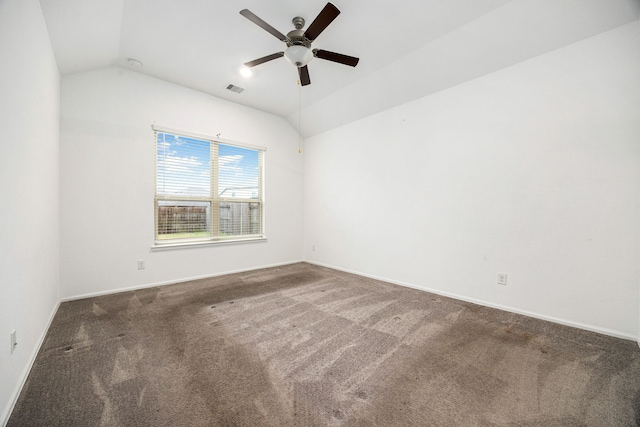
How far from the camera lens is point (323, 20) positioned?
2092 millimetres

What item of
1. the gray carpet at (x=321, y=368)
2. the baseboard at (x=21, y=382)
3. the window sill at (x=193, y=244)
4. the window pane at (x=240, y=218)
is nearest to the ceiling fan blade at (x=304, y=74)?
the window pane at (x=240, y=218)

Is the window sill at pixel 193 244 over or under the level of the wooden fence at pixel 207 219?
under

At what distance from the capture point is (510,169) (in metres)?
2.83

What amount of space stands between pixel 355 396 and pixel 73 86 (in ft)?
15.0

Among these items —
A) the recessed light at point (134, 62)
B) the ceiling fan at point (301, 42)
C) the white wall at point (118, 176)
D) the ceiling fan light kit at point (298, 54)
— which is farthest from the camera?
the recessed light at point (134, 62)

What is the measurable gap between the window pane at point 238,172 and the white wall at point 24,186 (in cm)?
213

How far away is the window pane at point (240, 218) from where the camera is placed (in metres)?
4.46

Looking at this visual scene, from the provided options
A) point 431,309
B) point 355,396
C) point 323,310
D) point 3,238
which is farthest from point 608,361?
point 3,238

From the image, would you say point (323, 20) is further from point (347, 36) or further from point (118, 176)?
point (118, 176)

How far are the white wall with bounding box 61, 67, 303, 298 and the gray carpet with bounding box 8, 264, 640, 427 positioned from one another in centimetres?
54

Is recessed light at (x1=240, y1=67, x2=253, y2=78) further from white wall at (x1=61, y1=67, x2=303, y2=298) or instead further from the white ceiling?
white wall at (x1=61, y1=67, x2=303, y2=298)

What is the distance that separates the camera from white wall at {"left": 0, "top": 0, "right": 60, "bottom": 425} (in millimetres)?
1404

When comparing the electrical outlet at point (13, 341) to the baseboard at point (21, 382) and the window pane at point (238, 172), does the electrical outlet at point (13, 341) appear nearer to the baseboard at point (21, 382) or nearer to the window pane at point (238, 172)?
the baseboard at point (21, 382)

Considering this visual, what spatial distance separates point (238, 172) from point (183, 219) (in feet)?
4.18
